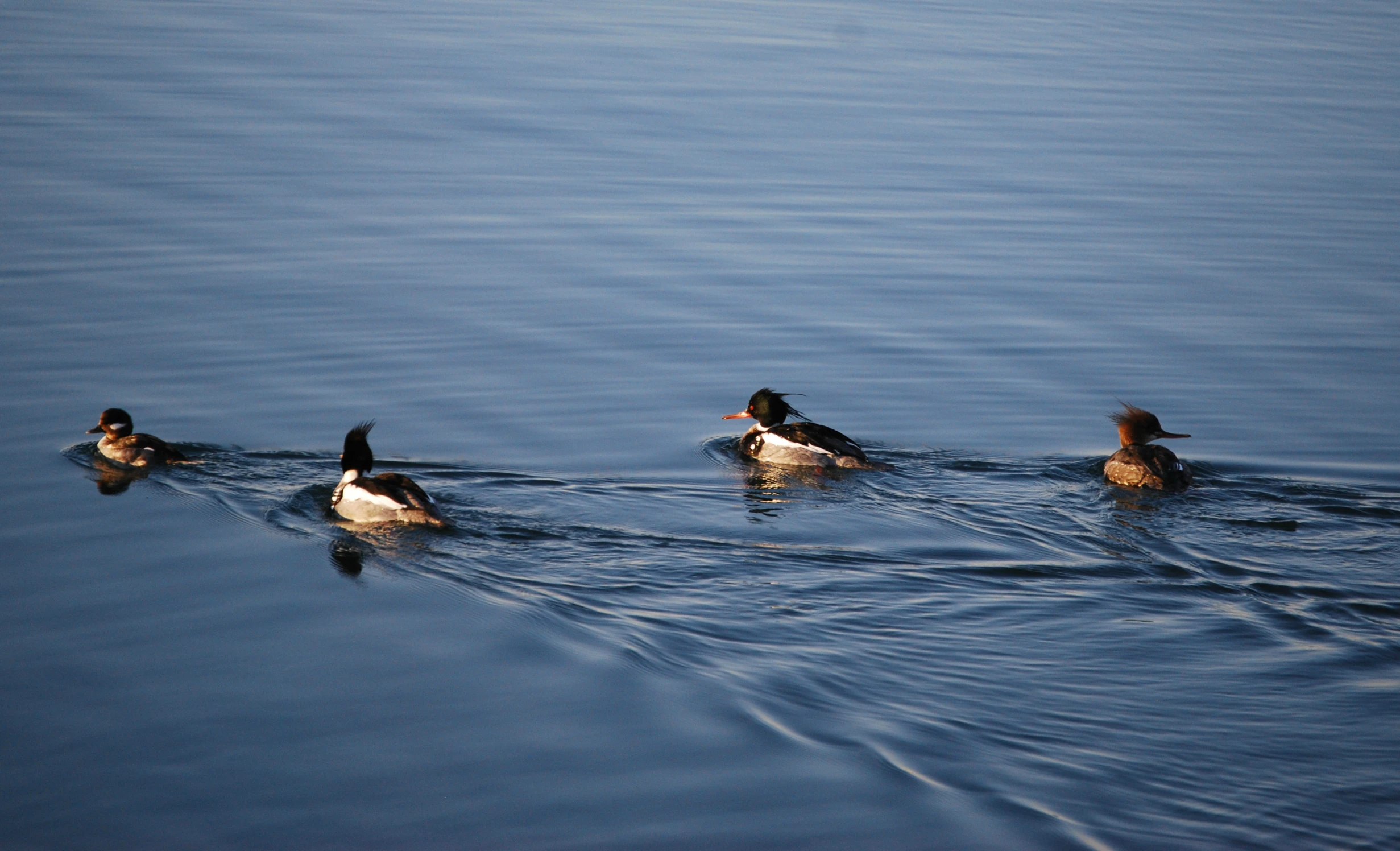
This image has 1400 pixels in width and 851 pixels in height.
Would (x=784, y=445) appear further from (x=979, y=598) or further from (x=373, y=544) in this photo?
(x=373, y=544)

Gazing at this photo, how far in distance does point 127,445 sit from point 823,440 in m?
5.14

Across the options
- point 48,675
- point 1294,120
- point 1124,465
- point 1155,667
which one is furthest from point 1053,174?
point 48,675

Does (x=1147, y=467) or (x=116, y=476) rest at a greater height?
(x=1147, y=467)

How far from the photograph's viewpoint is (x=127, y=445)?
1066cm

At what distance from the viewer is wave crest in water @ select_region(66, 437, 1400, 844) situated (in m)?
7.34

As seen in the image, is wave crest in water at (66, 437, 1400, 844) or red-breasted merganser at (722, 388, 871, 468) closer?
wave crest in water at (66, 437, 1400, 844)

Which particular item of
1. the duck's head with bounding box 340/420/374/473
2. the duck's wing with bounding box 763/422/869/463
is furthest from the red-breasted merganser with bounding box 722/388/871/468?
the duck's head with bounding box 340/420/374/473

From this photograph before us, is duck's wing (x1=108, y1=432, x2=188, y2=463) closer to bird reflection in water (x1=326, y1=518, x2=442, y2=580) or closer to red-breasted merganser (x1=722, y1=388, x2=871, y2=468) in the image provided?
bird reflection in water (x1=326, y1=518, x2=442, y2=580)

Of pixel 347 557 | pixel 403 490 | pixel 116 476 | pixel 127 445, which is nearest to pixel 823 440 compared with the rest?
pixel 403 490

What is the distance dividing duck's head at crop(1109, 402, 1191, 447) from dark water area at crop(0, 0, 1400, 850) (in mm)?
353

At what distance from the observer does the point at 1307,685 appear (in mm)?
8062

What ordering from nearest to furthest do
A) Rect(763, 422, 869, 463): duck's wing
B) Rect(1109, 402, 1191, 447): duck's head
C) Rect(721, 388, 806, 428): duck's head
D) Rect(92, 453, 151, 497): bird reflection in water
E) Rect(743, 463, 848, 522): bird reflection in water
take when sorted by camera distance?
Rect(92, 453, 151, 497): bird reflection in water < Rect(743, 463, 848, 522): bird reflection in water < Rect(763, 422, 869, 463): duck's wing < Rect(1109, 402, 1191, 447): duck's head < Rect(721, 388, 806, 428): duck's head

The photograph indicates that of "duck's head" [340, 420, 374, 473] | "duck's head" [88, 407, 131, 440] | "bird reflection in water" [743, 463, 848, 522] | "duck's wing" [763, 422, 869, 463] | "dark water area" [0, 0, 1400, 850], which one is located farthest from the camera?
"duck's wing" [763, 422, 869, 463]

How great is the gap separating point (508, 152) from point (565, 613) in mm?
12893
